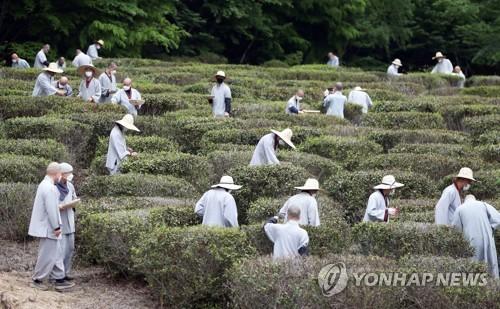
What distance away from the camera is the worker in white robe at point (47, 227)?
11.2m

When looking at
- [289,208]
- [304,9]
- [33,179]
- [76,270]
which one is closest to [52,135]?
[33,179]

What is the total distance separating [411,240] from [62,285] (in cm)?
412

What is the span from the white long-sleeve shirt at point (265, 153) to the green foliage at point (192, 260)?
14.3 ft

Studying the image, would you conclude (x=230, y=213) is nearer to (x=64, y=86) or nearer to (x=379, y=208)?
(x=379, y=208)

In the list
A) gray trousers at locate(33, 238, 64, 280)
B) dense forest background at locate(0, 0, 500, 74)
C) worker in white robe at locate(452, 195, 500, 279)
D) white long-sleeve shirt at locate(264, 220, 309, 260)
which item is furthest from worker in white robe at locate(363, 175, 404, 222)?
dense forest background at locate(0, 0, 500, 74)

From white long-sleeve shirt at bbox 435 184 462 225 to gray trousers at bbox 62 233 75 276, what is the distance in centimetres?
454

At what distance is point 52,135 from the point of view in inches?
691

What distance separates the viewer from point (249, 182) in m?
14.2

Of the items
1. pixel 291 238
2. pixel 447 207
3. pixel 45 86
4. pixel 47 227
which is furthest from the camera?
pixel 45 86

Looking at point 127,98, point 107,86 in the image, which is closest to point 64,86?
point 107,86

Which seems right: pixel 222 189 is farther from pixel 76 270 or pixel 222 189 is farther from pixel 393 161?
pixel 393 161

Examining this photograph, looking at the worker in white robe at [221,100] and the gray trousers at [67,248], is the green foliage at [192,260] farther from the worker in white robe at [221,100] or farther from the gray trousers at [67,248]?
the worker in white robe at [221,100]

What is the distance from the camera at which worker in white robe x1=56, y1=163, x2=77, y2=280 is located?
38.3 feet

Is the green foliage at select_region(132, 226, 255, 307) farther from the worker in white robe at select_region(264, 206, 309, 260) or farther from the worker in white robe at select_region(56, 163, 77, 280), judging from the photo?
the worker in white robe at select_region(56, 163, 77, 280)
